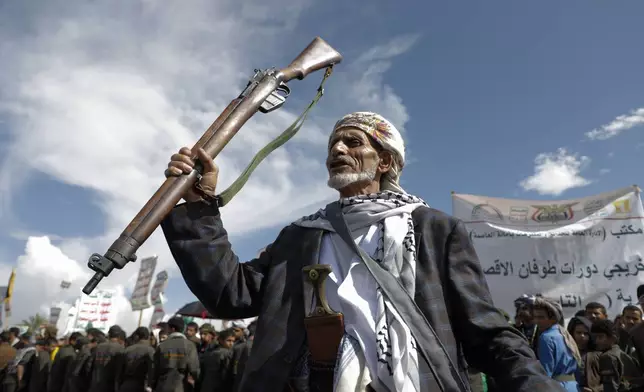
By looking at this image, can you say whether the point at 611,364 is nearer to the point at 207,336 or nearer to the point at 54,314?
the point at 207,336

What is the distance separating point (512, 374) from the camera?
53.7 inches

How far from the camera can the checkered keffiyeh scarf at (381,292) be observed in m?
1.38

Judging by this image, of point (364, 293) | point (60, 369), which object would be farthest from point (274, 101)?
point (60, 369)

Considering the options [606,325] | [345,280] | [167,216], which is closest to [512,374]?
[345,280]

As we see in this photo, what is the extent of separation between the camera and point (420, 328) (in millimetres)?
1455

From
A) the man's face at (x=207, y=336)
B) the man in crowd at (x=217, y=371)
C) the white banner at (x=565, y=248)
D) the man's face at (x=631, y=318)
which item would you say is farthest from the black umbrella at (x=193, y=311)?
the man's face at (x=631, y=318)

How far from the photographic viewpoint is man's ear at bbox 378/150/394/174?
212 cm

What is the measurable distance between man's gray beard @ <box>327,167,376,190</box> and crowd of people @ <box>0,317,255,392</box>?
6667 millimetres

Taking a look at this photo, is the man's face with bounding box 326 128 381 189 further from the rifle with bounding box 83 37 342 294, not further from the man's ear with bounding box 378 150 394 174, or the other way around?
the rifle with bounding box 83 37 342 294

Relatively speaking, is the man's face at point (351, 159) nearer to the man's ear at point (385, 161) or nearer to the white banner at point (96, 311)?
the man's ear at point (385, 161)

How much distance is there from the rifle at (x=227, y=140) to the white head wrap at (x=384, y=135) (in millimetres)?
203

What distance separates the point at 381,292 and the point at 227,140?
76 centimetres

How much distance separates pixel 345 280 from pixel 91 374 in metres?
9.98

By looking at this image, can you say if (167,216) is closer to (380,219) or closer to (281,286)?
(281,286)
